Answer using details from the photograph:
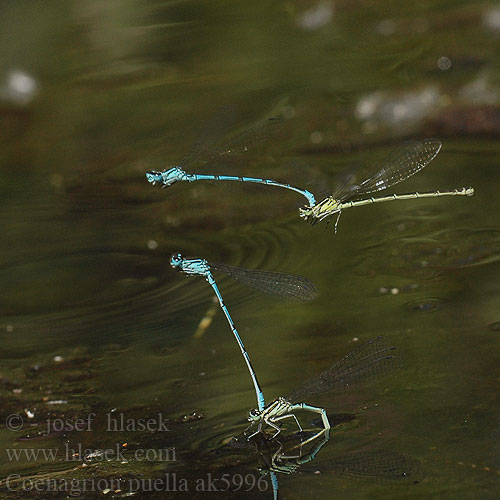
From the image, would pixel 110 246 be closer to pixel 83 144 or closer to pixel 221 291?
pixel 221 291

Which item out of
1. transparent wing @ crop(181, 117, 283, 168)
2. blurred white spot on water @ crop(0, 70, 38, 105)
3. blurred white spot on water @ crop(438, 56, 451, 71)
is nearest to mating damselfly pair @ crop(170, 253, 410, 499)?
transparent wing @ crop(181, 117, 283, 168)

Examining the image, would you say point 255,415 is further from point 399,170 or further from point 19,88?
point 19,88

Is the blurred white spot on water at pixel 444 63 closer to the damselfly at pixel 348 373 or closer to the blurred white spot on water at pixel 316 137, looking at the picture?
the blurred white spot on water at pixel 316 137

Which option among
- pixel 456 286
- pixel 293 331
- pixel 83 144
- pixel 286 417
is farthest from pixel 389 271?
pixel 83 144

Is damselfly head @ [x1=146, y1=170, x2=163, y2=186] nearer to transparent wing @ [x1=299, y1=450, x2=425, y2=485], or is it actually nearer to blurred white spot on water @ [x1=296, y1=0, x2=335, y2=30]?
transparent wing @ [x1=299, y1=450, x2=425, y2=485]

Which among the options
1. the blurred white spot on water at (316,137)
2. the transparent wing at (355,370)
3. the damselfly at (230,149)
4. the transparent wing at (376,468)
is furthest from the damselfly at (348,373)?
the blurred white spot on water at (316,137)
